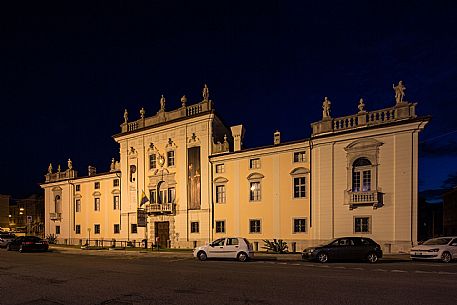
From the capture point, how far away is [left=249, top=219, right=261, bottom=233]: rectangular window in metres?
25.7

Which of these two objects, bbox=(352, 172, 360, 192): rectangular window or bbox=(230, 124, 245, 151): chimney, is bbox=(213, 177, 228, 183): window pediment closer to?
bbox=(230, 124, 245, 151): chimney

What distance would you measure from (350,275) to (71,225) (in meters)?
36.7

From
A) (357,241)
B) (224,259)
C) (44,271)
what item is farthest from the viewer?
(224,259)

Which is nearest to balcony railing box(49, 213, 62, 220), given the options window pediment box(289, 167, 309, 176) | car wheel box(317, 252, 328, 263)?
window pediment box(289, 167, 309, 176)

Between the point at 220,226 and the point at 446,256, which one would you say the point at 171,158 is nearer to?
the point at 220,226

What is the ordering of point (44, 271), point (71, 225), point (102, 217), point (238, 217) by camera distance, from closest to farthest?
point (44, 271)
point (238, 217)
point (102, 217)
point (71, 225)

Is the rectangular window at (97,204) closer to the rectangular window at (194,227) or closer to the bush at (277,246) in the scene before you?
the rectangular window at (194,227)

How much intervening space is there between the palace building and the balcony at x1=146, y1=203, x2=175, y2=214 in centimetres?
10

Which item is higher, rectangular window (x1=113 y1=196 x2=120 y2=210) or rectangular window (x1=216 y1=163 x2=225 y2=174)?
rectangular window (x1=216 y1=163 x2=225 y2=174)

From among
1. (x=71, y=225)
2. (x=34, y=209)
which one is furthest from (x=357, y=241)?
(x=34, y=209)

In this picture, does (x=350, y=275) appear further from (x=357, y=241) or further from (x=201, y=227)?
(x=201, y=227)

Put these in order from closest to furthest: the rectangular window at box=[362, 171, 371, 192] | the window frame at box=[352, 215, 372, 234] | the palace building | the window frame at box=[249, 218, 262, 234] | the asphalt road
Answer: the asphalt road → the palace building → the window frame at box=[352, 215, 372, 234] → the rectangular window at box=[362, 171, 371, 192] → the window frame at box=[249, 218, 262, 234]

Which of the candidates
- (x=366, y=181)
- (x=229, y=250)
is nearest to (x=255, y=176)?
(x=229, y=250)

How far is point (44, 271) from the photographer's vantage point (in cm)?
1412
